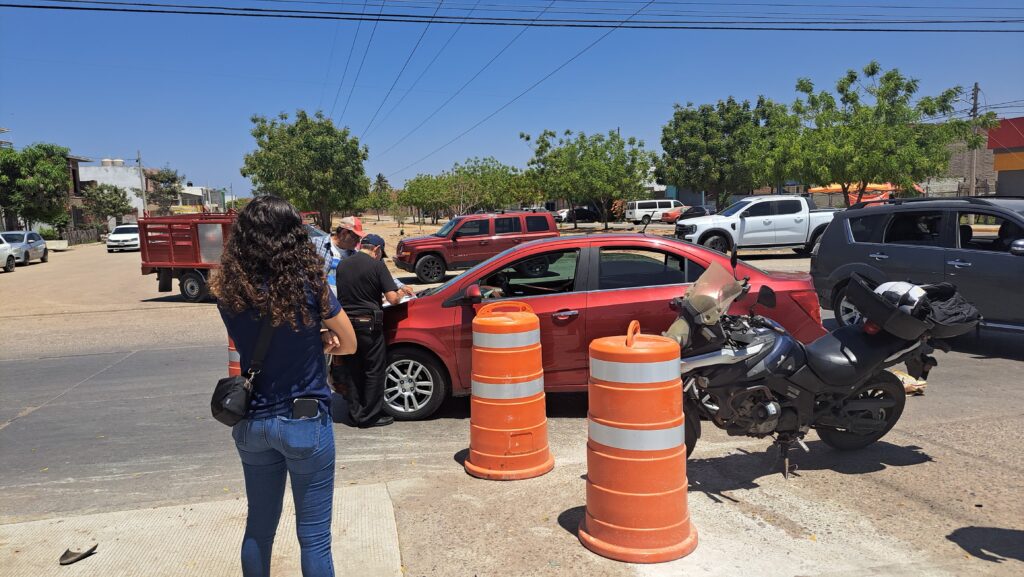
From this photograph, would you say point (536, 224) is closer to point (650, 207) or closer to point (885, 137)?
point (885, 137)

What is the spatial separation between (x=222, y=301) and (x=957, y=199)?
29.3 ft

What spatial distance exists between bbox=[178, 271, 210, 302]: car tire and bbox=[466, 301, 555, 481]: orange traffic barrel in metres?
13.4

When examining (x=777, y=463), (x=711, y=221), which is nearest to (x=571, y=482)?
(x=777, y=463)

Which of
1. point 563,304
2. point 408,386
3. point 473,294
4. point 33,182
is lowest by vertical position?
point 408,386

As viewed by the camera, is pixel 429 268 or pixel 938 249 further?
pixel 429 268

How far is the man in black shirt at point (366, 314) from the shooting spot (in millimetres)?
5848

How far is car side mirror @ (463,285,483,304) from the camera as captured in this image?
19.3ft

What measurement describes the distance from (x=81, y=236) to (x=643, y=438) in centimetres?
6258

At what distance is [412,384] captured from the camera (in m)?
6.19

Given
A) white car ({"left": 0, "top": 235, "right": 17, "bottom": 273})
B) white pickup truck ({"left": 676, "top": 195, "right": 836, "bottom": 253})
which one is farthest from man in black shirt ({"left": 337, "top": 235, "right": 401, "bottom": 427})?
white car ({"left": 0, "top": 235, "right": 17, "bottom": 273})

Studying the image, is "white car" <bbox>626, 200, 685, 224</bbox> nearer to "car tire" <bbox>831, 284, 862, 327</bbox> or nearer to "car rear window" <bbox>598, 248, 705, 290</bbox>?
"car tire" <bbox>831, 284, 862, 327</bbox>

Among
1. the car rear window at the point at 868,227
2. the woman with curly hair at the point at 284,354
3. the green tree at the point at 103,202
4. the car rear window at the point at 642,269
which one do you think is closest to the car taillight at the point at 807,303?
the car rear window at the point at 642,269

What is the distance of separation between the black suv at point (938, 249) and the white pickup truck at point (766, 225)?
11910 millimetres

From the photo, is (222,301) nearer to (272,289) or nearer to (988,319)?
(272,289)
